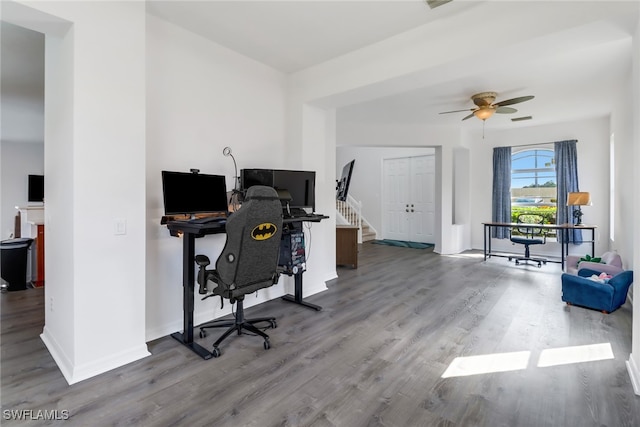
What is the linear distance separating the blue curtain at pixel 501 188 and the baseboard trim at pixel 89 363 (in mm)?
7295

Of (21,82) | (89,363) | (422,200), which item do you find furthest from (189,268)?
(422,200)

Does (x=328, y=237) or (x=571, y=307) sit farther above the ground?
(x=328, y=237)

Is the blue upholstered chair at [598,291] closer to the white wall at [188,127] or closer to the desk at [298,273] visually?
the desk at [298,273]

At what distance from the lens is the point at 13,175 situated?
696 centimetres

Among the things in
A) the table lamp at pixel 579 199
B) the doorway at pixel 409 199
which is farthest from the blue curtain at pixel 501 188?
the table lamp at pixel 579 199

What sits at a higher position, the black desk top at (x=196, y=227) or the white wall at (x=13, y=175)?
the white wall at (x=13, y=175)

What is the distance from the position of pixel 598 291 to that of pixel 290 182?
3.55 meters

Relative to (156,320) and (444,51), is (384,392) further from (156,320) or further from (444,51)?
(444,51)

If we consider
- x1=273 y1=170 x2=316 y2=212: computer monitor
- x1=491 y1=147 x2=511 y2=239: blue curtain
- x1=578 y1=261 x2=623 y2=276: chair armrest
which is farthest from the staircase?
x1=578 y1=261 x2=623 y2=276: chair armrest

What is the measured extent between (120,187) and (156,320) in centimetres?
125

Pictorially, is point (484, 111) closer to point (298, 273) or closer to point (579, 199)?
point (579, 199)

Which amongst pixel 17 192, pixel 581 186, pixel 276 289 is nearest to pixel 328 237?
pixel 276 289

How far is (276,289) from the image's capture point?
13.0 feet

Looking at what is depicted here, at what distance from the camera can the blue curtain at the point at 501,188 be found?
7.05 m
